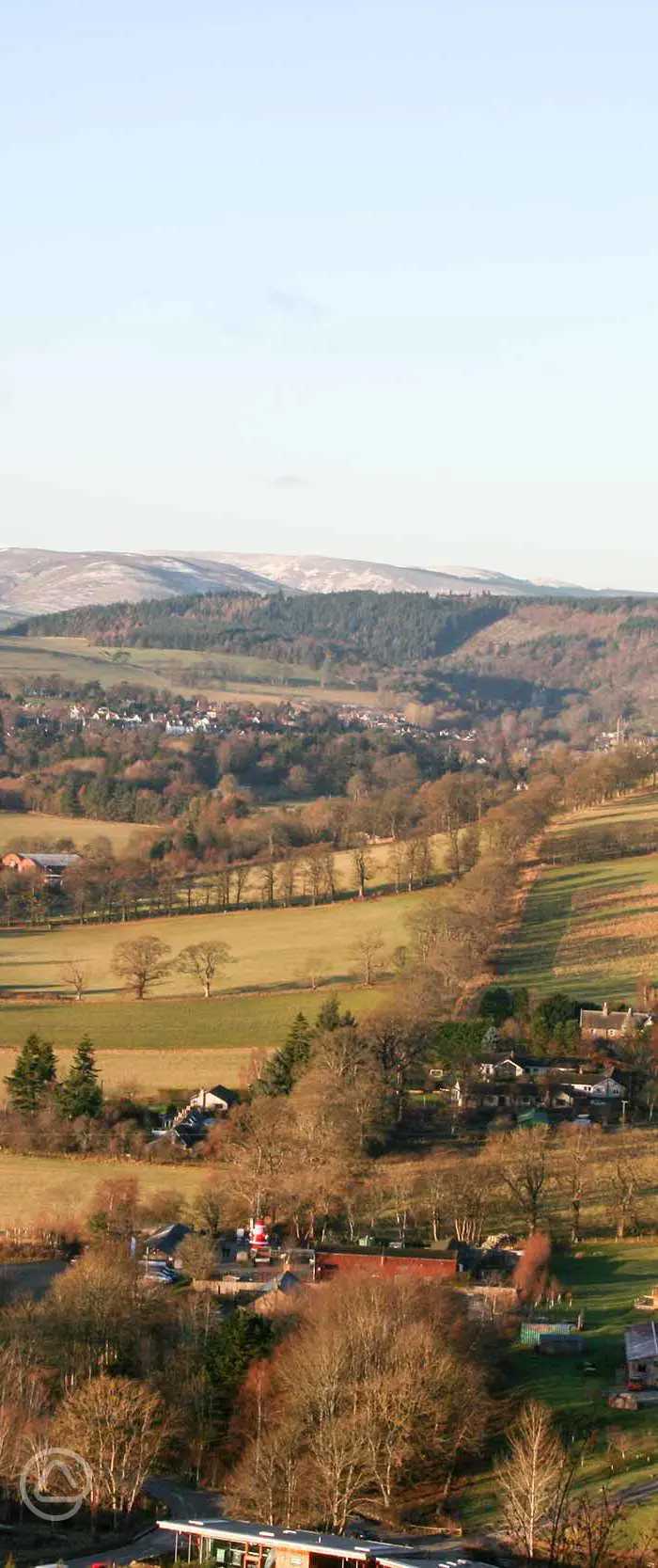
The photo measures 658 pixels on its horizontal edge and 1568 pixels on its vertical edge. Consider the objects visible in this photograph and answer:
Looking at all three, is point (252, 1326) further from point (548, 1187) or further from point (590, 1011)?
point (590, 1011)

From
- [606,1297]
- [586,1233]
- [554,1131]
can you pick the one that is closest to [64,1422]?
[606,1297]

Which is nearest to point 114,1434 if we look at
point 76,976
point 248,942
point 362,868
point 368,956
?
point 368,956

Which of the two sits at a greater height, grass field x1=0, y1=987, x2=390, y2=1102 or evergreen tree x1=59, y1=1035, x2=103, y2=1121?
evergreen tree x1=59, y1=1035, x2=103, y2=1121

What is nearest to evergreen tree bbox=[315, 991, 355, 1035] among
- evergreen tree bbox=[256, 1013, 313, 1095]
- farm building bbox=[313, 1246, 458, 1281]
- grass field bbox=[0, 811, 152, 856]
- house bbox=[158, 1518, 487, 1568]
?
evergreen tree bbox=[256, 1013, 313, 1095]

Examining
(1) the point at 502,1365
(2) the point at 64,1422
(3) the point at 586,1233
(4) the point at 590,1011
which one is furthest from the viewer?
(4) the point at 590,1011

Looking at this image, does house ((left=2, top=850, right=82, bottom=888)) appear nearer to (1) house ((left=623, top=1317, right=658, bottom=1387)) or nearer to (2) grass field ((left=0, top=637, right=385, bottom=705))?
(1) house ((left=623, top=1317, right=658, bottom=1387))

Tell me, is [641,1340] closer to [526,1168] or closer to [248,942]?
[526,1168]
